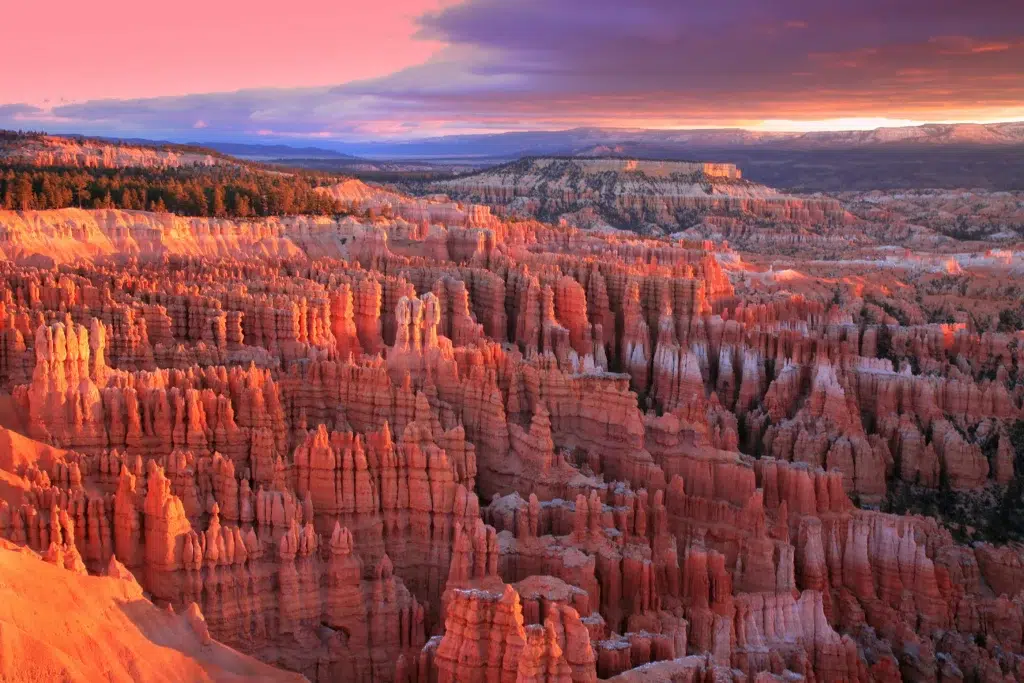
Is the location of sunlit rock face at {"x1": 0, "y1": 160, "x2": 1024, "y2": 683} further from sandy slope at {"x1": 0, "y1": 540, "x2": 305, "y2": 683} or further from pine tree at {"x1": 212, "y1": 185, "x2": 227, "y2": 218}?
pine tree at {"x1": 212, "y1": 185, "x2": 227, "y2": 218}

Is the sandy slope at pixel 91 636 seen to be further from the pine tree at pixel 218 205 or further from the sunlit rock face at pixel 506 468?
the pine tree at pixel 218 205

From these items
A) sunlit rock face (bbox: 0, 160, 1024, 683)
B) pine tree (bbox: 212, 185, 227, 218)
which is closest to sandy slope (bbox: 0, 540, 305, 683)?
sunlit rock face (bbox: 0, 160, 1024, 683)

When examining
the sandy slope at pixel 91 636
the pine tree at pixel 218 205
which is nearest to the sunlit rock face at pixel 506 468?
the sandy slope at pixel 91 636

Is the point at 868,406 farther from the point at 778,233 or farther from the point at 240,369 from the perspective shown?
the point at 778,233

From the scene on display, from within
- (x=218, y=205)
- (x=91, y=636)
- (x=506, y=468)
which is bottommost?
(x=506, y=468)

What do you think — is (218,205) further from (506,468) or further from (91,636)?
(91,636)

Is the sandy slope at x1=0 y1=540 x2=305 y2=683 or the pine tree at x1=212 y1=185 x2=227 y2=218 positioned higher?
the pine tree at x1=212 y1=185 x2=227 y2=218

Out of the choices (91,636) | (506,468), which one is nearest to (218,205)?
(506,468)
